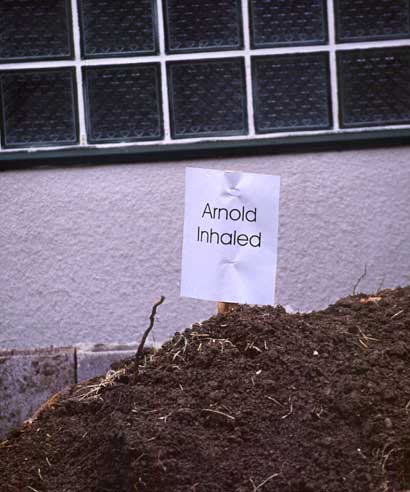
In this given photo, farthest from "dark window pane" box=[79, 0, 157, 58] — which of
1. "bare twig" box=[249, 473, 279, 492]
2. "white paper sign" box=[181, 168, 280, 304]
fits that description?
"bare twig" box=[249, 473, 279, 492]

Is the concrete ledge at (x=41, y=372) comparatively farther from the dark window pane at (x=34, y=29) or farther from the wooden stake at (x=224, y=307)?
the wooden stake at (x=224, y=307)

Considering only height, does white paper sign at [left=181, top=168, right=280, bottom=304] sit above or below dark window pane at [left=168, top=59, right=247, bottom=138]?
below

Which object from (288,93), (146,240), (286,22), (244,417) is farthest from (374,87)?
(244,417)

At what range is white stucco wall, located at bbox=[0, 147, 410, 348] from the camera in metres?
5.23

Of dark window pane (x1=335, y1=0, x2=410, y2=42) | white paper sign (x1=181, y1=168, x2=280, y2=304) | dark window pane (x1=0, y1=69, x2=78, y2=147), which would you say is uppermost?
dark window pane (x1=335, y1=0, x2=410, y2=42)

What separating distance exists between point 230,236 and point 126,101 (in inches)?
89.0

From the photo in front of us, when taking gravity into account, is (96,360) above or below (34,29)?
below

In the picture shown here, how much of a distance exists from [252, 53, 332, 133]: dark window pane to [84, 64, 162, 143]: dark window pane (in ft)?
1.65

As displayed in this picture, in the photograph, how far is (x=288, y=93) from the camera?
532 centimetres

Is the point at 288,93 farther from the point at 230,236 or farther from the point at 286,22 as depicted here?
the point at 230,236

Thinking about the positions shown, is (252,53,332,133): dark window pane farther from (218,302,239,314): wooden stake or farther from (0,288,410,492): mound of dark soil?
(0,288,410,492): mound of dark soil

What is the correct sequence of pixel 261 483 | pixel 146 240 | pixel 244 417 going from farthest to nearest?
pixel 146 240 < pixel 244 417 < pixel 261 483

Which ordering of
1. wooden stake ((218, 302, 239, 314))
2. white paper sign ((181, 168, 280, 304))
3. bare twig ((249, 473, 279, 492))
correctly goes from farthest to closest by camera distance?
wooden stake ((218, 302, 239, 314)), white paper sign ((181, 168, 280, 304)), bare twig ((249, 473, 279, 492))

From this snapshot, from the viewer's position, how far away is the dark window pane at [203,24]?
525cm
